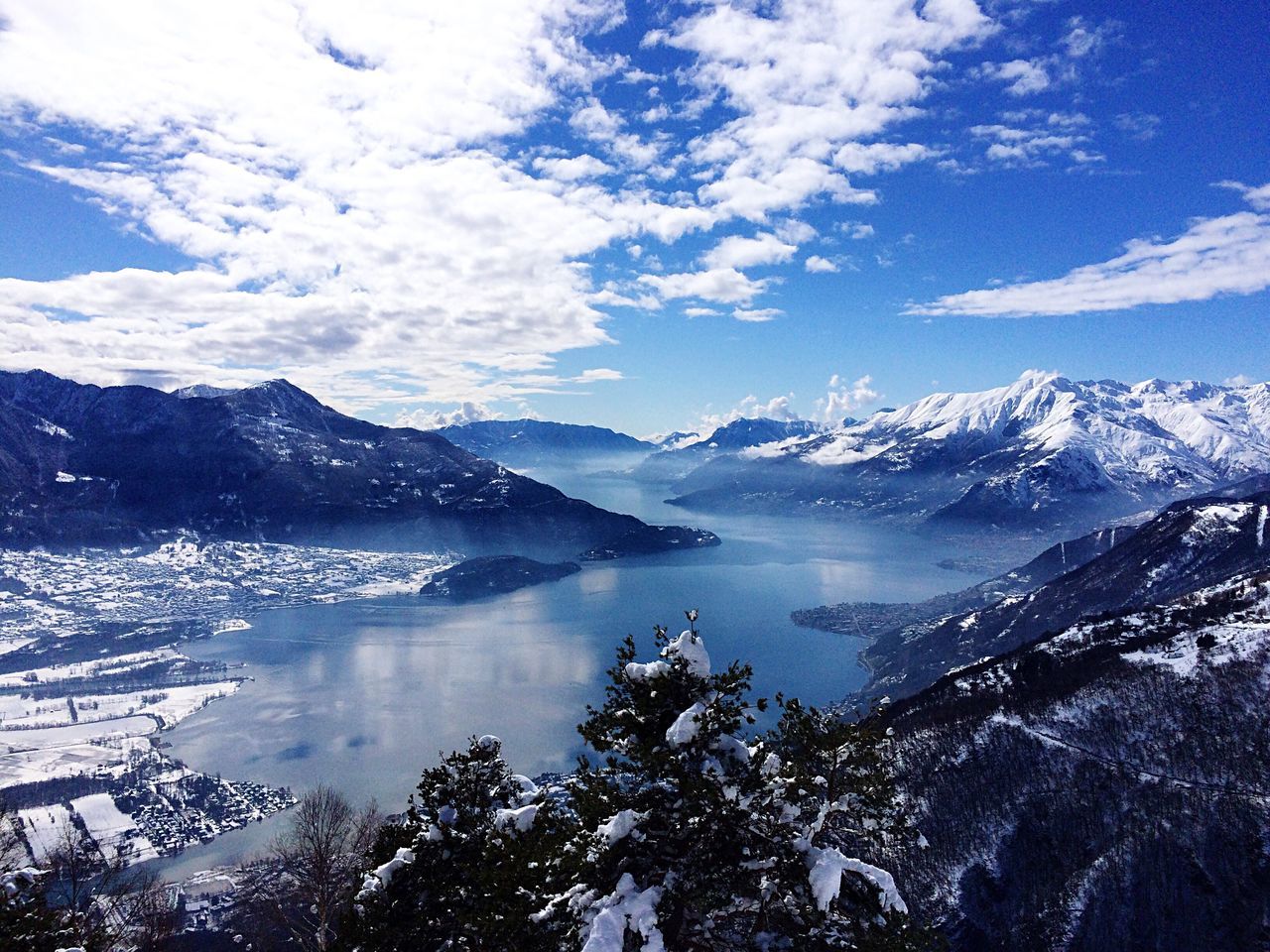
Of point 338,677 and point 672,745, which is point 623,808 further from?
point 338,677

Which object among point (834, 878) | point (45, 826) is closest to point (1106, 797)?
point (834, 878)

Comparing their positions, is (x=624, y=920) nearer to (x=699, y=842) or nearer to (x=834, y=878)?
(x=699, y=842)

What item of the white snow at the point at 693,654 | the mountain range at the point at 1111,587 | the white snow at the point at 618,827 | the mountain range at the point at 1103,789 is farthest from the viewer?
the mountain range at the point at 1111,587

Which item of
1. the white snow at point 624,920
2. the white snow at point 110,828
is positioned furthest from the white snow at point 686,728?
the white snow at point 110,828

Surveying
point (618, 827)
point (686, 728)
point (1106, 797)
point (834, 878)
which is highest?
point (686, 728)

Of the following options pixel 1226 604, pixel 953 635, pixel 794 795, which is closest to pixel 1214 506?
pixel 953 635

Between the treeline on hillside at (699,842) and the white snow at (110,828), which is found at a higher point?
the treeline on hillside at (699,842)

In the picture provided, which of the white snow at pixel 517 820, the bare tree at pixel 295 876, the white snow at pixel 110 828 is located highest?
the white snow at pixel 517 820

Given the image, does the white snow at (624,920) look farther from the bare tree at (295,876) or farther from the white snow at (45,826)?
the white snow at (45,826)

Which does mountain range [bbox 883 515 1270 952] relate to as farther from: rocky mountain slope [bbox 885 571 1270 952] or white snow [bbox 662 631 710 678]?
white snow [bbox 662 631 710 678]
